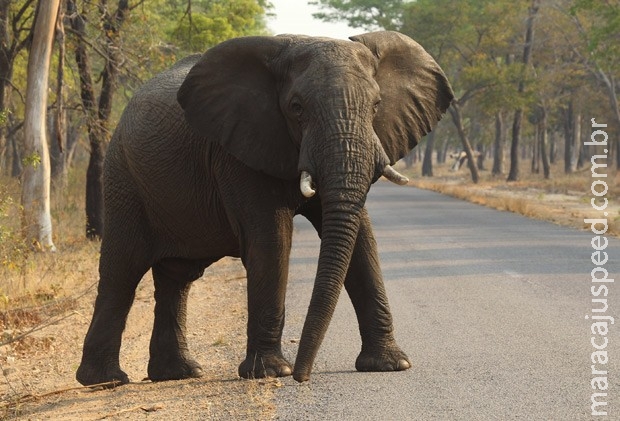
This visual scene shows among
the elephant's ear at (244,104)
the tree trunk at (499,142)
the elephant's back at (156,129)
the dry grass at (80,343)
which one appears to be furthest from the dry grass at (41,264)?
the tree trunk at (499,142)

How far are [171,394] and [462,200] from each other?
2797 centimetres

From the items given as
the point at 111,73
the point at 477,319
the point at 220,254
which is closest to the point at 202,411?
the point at 220,254

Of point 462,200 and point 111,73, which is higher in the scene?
point 111,73

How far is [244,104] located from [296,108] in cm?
60

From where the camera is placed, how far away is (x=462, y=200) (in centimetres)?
3478

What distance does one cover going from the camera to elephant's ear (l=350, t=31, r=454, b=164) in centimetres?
716

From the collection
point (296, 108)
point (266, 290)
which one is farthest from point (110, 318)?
point (296, 108)

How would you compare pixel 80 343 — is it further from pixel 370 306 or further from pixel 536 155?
pixel 536 155

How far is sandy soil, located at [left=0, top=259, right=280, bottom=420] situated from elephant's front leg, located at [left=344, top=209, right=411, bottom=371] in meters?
0.74

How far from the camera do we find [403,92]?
24.2 ft

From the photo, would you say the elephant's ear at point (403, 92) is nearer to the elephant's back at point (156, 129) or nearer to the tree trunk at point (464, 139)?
the elephant's back at point (156, 129)

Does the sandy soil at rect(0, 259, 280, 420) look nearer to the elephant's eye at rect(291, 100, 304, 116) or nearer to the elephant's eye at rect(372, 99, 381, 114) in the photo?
the elephant's eye at rect(291, 100, 304, 116)

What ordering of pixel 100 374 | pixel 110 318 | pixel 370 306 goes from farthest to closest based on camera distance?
1. pixel 110 318
2. pixel 100 374
3. pixel 370 306

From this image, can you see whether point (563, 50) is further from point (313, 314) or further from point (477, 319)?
point (313, 314)
